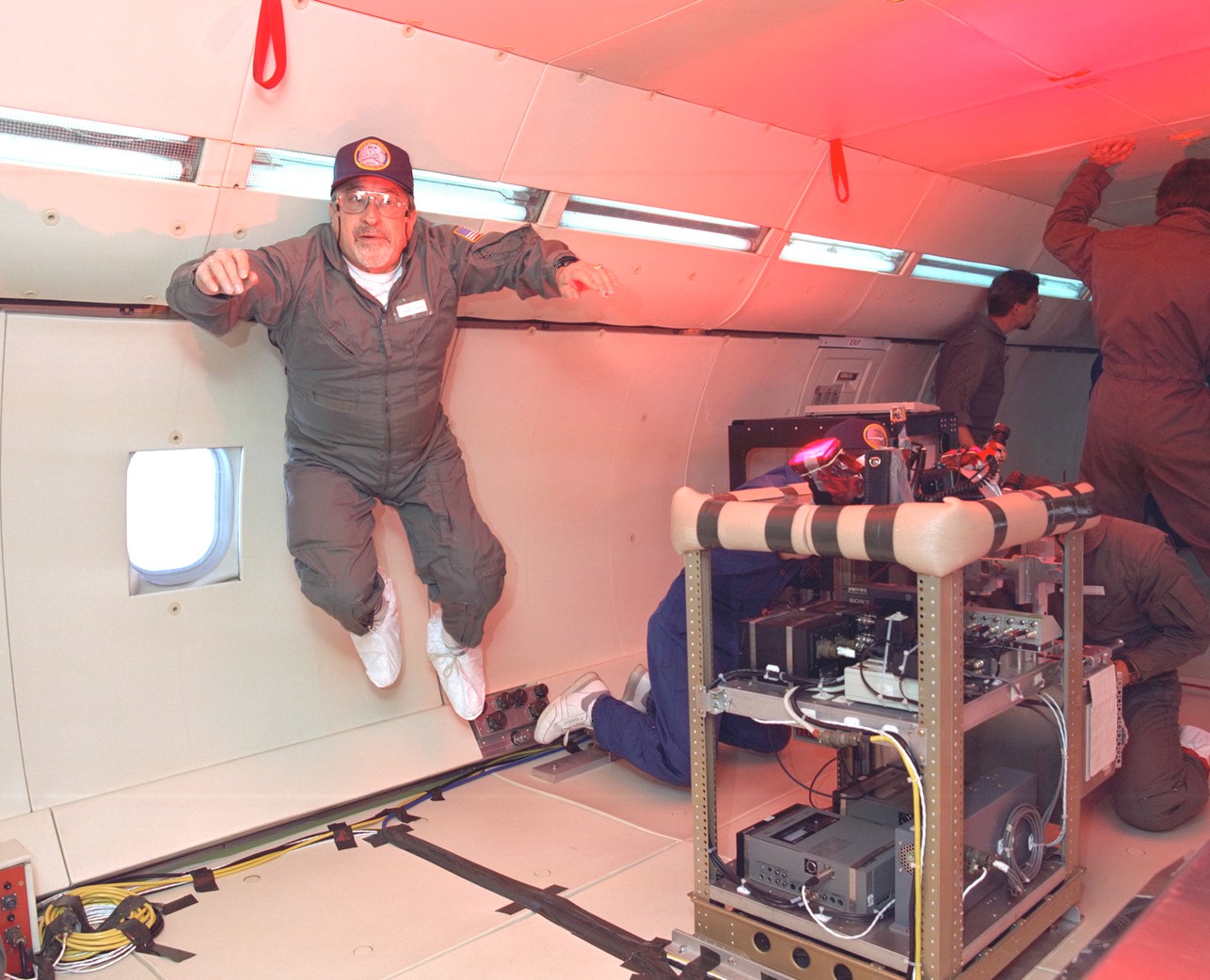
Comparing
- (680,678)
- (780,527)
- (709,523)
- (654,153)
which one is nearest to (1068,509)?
(780,527)

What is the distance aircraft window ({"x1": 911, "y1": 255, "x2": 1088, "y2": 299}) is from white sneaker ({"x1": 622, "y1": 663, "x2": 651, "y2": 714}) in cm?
250

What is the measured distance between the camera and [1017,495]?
2.34 m

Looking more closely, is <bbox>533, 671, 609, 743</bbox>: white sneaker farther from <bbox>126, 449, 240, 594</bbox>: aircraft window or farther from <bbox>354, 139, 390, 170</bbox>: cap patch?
<bbox>354, 139, 390, 170</bbox>: cap patch

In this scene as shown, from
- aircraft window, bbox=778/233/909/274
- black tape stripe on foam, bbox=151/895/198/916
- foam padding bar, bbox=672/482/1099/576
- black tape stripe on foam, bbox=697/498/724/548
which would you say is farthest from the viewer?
aircraft window, bbox=778/233/909/274

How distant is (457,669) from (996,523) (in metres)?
2.18

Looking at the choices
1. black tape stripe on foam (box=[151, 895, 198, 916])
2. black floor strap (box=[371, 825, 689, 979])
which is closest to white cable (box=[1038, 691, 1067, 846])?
black floor strap (box=[371, 825, 689, 979])

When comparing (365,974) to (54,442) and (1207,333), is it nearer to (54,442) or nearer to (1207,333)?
(54,442)

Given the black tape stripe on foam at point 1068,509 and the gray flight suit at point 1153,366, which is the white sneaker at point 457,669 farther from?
the gray flight suit at point 1153,366

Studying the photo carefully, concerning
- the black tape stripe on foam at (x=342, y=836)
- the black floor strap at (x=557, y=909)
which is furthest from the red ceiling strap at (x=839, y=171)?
the black tape stripe on foam at (x=342, y=836)

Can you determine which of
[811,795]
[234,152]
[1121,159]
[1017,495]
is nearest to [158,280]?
[234,152]

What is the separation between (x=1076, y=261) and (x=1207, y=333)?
0.63m

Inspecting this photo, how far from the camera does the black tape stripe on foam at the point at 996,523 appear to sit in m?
2.16

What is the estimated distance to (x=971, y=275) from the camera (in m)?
5.56

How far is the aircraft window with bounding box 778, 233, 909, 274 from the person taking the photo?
4.46 metres
